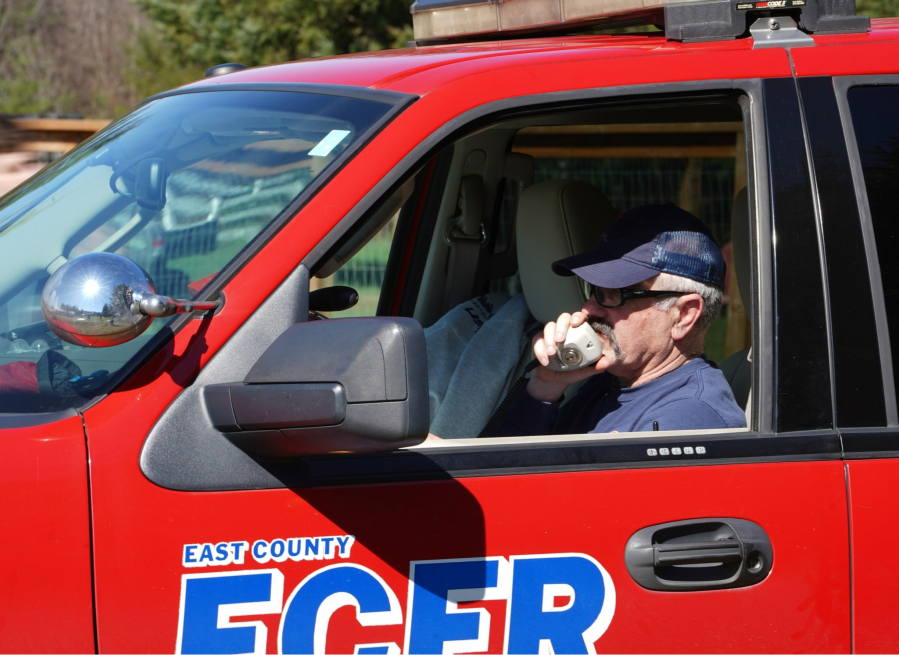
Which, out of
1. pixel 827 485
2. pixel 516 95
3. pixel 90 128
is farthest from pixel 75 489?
pixel 90 128

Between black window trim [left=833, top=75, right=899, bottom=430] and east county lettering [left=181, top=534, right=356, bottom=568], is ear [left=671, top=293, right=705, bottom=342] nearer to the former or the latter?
black window trim [left=833, top=75, right=899, bottom=430]

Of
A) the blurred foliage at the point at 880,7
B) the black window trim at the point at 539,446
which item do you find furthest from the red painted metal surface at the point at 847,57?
the blurred foliage at the point at 880,7

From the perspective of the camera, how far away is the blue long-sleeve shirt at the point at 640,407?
198cm

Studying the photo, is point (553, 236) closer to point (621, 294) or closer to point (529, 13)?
point (621, 294)

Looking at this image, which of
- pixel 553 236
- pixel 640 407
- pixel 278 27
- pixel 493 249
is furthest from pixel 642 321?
pixel 278 27

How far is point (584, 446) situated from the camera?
5.29ft

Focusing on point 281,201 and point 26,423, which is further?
point 281,201

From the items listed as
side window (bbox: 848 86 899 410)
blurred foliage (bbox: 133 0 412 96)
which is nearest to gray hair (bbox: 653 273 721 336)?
side window (bbox: 848 86 899 410)

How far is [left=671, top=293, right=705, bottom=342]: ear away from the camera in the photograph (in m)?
2.21

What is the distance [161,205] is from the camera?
178cm

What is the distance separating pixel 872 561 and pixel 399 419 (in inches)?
34.4

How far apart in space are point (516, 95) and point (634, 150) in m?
6.21

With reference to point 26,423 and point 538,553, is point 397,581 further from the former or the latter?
point 26,423

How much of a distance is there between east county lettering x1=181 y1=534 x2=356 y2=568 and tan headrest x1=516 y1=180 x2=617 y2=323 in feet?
4.21
